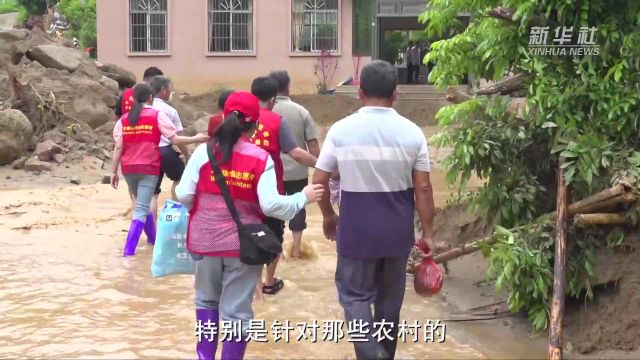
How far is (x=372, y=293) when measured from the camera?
14.7 ft

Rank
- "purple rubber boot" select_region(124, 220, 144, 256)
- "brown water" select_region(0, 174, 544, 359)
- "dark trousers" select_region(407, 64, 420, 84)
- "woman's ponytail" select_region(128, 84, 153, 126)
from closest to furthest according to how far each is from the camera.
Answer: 1. "brown water" select_region(0, 174, 544, 359)
2. "woman's ponytail" select_region(128, 84, 153, 126)
3. "purple rubber boot" select_region(124, 220, 144, 256)
4. "dark trousers" select_region(407, 64, 420, 84)

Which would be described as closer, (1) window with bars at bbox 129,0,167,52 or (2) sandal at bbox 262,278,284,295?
(2) sandal at bbox 262,278,284,295

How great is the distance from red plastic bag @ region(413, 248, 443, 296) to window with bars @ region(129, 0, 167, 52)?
2166 cm

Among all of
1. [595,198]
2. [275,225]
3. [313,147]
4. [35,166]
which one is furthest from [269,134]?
[35,166]

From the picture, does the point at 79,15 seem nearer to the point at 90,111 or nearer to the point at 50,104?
the point at 90,111

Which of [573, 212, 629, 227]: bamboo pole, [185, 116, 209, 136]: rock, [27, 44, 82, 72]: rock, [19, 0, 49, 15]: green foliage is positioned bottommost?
[185, 116, 209, 136]: rock

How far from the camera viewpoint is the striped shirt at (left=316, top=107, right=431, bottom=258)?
14.1ft

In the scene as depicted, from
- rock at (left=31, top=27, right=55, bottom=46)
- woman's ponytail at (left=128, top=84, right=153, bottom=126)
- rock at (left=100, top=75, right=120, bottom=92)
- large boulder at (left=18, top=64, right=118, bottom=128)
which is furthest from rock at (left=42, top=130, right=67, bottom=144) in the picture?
woman's ponytail at (left=128, top=84, right=153, bottom=126)

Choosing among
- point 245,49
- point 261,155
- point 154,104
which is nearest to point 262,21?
point 245,49

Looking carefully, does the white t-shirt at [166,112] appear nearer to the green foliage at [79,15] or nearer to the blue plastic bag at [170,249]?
the blue plastic bag at [170,249]

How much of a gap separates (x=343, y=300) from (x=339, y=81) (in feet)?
69.0

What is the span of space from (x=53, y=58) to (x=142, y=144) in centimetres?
1132

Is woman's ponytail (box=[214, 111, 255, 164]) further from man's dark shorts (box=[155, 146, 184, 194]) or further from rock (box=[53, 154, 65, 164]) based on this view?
rock (box=[53, 154, 65, 164])

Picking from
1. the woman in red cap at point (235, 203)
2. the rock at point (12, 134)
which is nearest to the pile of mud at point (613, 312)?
the woman in red cap at point (235, 203)
